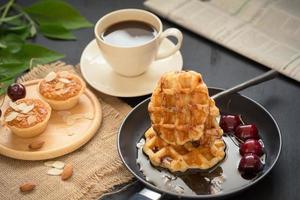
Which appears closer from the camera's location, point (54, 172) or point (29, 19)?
point (54, 172)

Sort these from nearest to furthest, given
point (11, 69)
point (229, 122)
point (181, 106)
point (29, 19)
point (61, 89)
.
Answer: point (181, 106) → point (229, 122) → point (61, 89) → point (11, 69) → point (29, 19)

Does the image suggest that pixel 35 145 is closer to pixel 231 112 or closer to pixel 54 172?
pixel 54 172

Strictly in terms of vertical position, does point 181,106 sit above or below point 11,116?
above

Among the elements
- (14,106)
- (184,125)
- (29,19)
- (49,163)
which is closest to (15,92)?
(14,106)

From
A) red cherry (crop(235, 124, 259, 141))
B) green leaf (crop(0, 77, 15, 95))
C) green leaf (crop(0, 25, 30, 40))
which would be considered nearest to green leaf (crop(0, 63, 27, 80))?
green leaf (crop(0, 77, 15, 95))

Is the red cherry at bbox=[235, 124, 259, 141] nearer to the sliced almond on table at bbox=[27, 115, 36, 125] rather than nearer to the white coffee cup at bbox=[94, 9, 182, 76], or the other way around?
the white coffee cup at bbox=[94, 9, 182, 76]

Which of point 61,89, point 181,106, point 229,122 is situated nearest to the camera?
point 181,106

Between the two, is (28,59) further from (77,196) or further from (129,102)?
(77,196)
